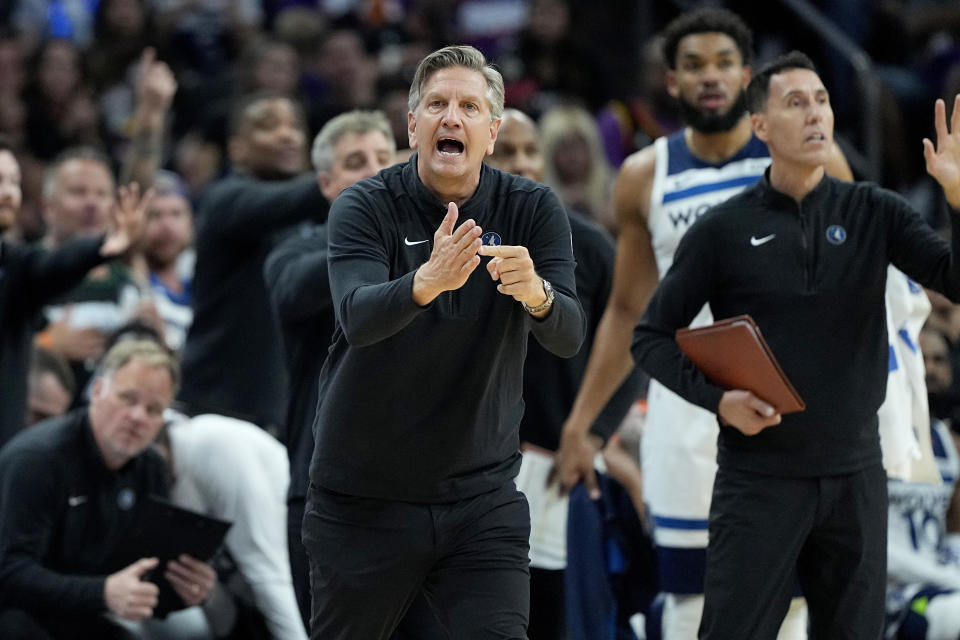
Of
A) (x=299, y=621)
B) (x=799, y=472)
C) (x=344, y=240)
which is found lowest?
(x=299, y=621)

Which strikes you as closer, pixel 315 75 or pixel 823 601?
pixel 823 601

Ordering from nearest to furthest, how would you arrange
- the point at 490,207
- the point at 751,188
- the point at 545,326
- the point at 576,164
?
the point at 545,326 < the point at 490,207 < the point at 751,188 < the point at 576,164

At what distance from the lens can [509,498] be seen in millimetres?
3955

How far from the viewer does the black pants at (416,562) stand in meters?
3.84

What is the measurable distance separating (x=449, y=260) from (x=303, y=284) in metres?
1.54

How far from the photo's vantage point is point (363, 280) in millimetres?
3686

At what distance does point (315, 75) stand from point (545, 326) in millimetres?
7607

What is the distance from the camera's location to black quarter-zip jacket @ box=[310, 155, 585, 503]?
3797 millimetres

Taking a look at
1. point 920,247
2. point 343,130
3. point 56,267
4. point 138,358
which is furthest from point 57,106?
point 920,247

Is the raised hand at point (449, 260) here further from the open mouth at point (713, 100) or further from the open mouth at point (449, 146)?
the open mouth at point (713, 100)

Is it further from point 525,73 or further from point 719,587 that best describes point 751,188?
point 525,73

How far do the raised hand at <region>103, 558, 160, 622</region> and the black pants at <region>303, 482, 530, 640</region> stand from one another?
1.74 meters

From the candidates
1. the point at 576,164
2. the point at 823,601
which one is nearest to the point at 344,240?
the point at 823,601

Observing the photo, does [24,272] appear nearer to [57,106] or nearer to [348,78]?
[57,106]
